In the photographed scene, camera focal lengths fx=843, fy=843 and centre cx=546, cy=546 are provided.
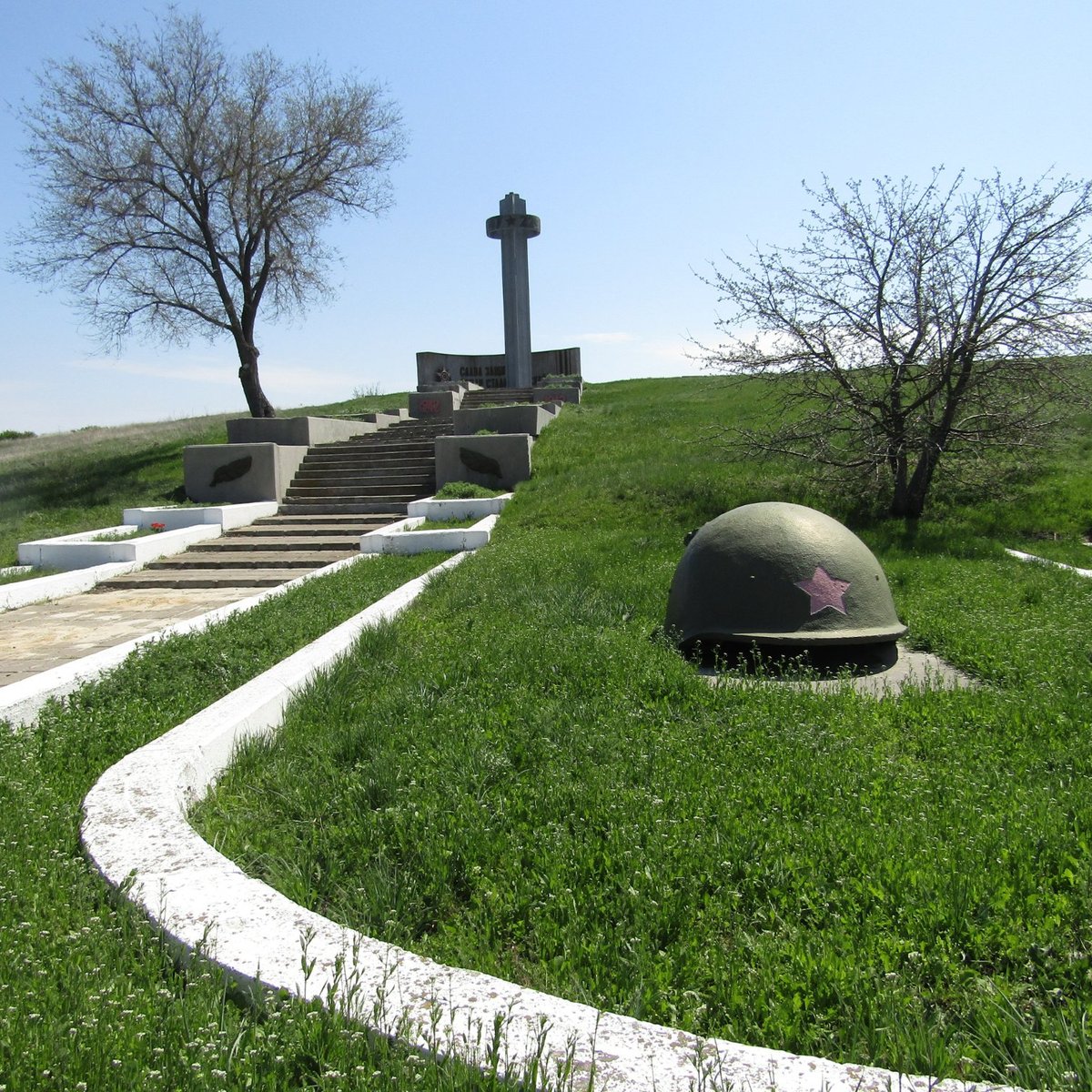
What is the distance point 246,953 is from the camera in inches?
94.7

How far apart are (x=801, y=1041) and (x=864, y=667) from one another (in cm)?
383

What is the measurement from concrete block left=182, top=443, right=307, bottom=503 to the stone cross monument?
19.3m

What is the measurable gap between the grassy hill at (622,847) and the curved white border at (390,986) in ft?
0.33

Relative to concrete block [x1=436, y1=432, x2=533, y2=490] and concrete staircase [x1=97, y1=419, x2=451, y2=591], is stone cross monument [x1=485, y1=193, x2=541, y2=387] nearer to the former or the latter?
concrete staircase [x1=97, y1=419, x2=451, y2=591]

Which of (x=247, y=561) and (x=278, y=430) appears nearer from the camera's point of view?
(x=247, y=561)

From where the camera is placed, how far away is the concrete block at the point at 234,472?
675 inches

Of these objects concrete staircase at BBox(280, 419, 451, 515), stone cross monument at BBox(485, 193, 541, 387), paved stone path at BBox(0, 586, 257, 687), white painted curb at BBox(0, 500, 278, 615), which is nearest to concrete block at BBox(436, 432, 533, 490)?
concrete staircase at BBox(280, 419, 451, 515)

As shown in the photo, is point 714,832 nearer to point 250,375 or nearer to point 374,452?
point 374,452

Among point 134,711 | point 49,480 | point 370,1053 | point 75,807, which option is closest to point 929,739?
point 370,1053

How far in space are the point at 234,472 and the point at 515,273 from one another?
68.6ft

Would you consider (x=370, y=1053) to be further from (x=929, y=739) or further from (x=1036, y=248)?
(x=1036, y=248)

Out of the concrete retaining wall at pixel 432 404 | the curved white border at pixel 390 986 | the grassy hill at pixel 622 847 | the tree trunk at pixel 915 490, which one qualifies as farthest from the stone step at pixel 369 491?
the curved white border at pixel 390 986

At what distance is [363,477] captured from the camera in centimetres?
1797

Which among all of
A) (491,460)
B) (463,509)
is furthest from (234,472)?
(463,509)
